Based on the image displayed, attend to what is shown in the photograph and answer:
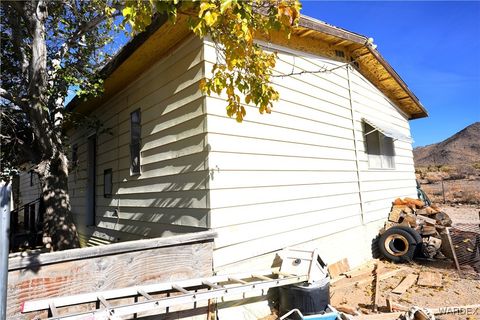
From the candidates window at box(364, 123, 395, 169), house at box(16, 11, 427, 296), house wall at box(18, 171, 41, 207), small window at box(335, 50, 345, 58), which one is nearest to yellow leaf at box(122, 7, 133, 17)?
house at box(16, 11, 427, 296)

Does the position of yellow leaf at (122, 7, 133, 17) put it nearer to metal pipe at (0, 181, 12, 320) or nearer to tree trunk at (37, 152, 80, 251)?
metal pipe at (0, 181, 12, 320)

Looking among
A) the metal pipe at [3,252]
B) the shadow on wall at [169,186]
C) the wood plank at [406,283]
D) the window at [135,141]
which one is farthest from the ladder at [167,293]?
the window at [135,141]

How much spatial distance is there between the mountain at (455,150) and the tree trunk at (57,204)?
178 feet

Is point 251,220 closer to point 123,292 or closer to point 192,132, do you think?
point 192,132

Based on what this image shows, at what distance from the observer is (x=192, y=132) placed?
4570mm

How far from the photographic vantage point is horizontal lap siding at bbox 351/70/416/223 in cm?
787

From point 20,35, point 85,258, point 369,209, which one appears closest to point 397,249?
point 369,209

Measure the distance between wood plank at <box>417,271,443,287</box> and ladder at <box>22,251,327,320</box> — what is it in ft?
8.14

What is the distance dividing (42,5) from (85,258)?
4.15m

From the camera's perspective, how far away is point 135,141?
20.8ft

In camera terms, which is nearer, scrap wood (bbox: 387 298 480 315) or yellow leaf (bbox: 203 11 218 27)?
yellow leaf (bbox: 203 11 218 27)

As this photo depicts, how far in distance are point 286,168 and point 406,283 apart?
294 centimetres

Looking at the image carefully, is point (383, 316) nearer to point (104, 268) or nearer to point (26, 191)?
point (104, 268)

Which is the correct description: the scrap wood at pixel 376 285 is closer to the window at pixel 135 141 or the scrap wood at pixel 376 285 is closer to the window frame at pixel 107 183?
the window at pixel 135 141
